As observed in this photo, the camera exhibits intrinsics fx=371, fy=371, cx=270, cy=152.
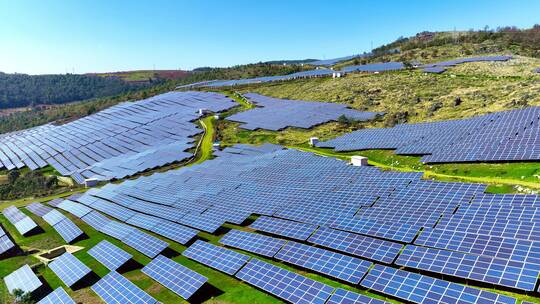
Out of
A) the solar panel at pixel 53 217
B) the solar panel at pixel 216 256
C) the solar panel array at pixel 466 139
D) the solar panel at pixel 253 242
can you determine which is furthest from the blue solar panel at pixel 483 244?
the solar panel at pixel 53 217

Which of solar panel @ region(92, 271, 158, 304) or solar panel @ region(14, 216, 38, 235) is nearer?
solar panel @ region(92, 271, 158, 304)

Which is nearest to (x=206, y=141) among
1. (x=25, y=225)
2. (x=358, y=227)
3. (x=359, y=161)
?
(x=25, y=225)

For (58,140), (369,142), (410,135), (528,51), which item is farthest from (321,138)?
(528,51)

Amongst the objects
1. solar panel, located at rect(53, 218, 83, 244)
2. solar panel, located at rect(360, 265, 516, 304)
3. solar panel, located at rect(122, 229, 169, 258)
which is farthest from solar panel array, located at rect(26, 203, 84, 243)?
solar panel, located at rect(360, 265, 516, 304)

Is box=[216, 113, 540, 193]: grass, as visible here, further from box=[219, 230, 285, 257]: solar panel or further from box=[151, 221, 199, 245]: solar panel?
box=[151, 221, 199, 245]: solar panel

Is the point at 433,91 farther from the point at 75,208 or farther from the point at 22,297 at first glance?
the point at 22,297

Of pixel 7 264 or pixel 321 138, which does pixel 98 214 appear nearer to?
pixel 7 264
